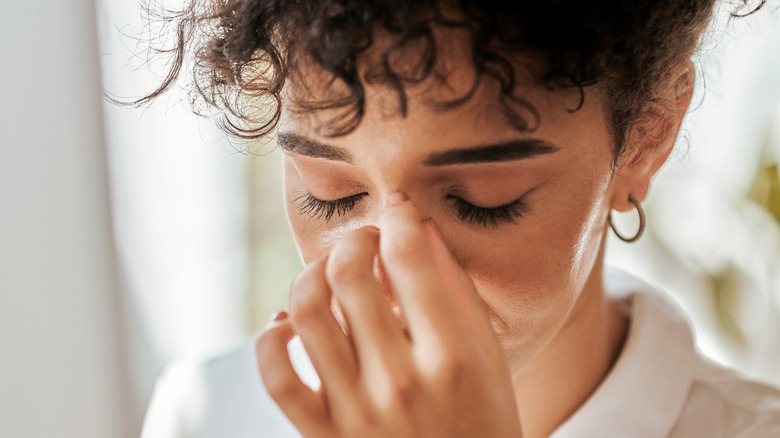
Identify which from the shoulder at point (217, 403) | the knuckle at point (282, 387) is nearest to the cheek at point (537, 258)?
the knuckle at point (282, 387)

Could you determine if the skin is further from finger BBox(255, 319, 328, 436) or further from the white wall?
the white wall

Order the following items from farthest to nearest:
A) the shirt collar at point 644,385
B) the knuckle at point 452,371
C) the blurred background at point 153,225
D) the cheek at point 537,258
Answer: the blurred background at point 153,225
the shirt collar at point 644,385
the cheek at point 537,258
the knuckle at point 452,371

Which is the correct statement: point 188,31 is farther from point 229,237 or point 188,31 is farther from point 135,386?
point 135,386

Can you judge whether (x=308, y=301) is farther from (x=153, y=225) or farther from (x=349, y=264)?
(x=153, y=225)

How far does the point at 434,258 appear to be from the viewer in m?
0.64

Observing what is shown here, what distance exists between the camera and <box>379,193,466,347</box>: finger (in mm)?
596

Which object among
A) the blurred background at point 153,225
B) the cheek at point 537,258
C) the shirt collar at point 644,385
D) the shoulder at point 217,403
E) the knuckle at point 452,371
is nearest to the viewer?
the knuckle at point 452,371

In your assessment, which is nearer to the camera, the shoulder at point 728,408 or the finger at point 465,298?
the finger at point 465,298

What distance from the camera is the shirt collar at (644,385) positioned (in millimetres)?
925

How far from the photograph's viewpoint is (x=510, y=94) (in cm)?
62

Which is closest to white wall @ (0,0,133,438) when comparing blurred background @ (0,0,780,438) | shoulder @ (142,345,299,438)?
blurred background @ (0,0,780,438)

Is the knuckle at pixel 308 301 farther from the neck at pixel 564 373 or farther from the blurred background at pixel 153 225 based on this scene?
the blurred background at pixel 153 225

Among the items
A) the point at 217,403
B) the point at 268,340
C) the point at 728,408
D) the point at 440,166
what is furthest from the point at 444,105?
the point at 217,403

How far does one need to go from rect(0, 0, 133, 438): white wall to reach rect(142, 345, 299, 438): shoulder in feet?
0.89
